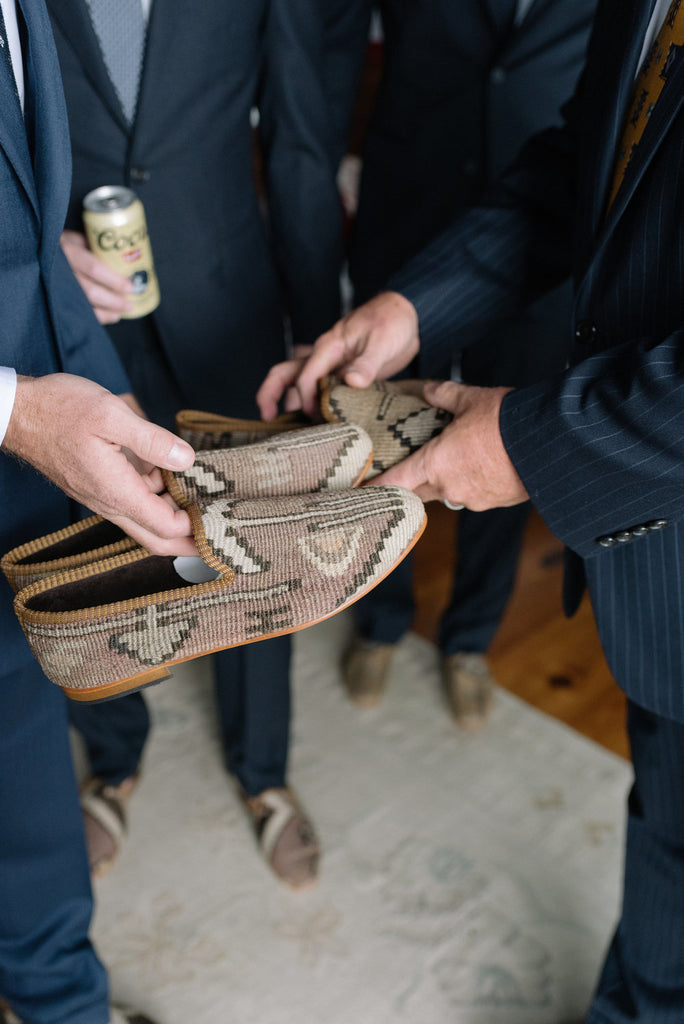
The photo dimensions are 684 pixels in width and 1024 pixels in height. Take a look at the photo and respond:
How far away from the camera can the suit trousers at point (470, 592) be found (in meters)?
1.74

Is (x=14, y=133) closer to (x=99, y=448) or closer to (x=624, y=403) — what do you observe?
(x=99, y=448)

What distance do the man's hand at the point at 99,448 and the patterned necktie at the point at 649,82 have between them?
517mm

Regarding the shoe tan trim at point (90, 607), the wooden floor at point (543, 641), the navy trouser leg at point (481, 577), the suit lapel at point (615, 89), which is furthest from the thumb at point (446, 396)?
the navy trouser leg at point (481, 577)

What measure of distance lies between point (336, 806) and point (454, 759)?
256mm

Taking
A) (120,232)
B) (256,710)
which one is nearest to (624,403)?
(120,232)

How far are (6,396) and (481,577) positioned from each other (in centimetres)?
124

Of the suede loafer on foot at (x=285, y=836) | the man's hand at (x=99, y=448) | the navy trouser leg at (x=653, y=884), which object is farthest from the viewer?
the suede loafer on foot at (x=285, y=836)

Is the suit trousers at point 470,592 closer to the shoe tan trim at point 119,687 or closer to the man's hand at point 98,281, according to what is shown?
the man's hand at point 98,281

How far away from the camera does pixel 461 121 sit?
60.6 inches

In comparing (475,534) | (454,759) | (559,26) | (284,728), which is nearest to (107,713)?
(284,728)

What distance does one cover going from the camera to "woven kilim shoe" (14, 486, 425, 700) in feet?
2.39

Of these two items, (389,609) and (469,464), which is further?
(389,609)

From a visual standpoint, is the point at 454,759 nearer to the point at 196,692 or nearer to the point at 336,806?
the point at 336,806

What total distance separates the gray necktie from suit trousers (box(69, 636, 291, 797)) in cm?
85
